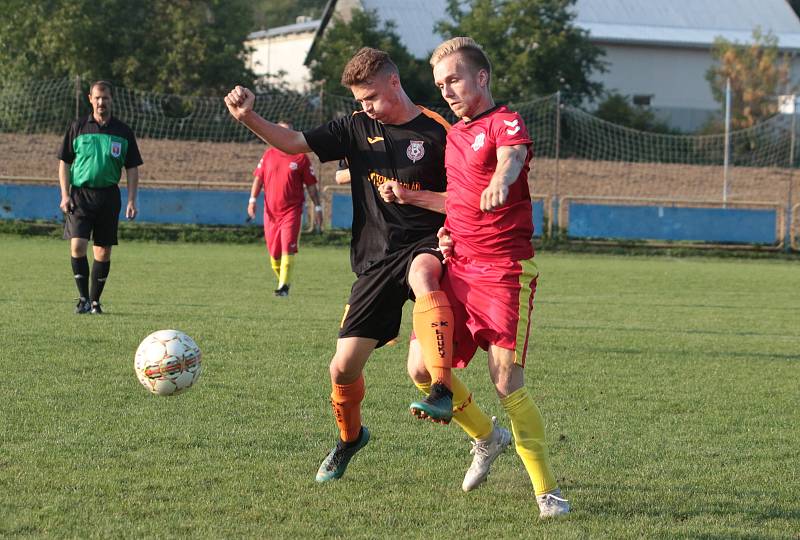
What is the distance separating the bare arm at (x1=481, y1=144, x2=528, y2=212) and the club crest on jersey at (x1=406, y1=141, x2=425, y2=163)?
72 centimetres

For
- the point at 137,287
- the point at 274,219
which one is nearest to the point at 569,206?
the point at 274,219

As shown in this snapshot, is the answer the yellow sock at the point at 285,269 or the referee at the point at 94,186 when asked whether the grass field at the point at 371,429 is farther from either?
the yellow sock at the point at 285,269

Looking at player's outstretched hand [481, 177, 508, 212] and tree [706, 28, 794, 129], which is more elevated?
tree [706, 28, 794, 129]

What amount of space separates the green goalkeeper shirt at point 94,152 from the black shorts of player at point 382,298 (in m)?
6.22

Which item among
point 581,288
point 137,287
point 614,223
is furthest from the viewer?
point 614,223

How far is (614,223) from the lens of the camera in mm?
21672

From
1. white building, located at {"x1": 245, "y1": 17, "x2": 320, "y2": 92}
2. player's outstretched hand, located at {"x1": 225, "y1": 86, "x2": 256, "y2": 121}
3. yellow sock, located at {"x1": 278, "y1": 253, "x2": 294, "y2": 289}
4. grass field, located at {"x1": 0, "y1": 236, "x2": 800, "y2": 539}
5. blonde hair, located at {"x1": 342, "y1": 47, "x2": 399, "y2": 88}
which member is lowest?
grass field, located at {"x1": 0, "y1": 236, "x2": 800, "y2": 539}

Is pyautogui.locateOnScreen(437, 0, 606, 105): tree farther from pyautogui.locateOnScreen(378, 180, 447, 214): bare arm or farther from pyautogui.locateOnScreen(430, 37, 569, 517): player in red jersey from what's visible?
pyautogui.locateOnScreen(430, 37, 569, 517): player in red jersey

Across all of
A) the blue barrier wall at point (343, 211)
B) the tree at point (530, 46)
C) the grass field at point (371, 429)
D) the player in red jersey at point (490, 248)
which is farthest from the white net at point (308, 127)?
the player in red jersey at point (490, 248)

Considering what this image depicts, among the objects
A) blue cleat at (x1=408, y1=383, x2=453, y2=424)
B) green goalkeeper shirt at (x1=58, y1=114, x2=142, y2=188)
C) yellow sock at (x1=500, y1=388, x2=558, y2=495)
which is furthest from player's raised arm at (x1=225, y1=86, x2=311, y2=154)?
green goalkeeper shirt at (x1=58, y1=114, x2=142, y2=188)

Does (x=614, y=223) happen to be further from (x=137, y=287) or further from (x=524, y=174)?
(x=524, y=174)

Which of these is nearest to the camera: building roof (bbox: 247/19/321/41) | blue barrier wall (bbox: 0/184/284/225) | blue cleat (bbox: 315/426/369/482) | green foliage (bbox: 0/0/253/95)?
blue cleat (bbox: 315/426/369/482)

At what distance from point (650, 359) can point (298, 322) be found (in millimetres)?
3292

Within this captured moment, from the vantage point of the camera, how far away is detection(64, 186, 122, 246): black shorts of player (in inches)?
406
